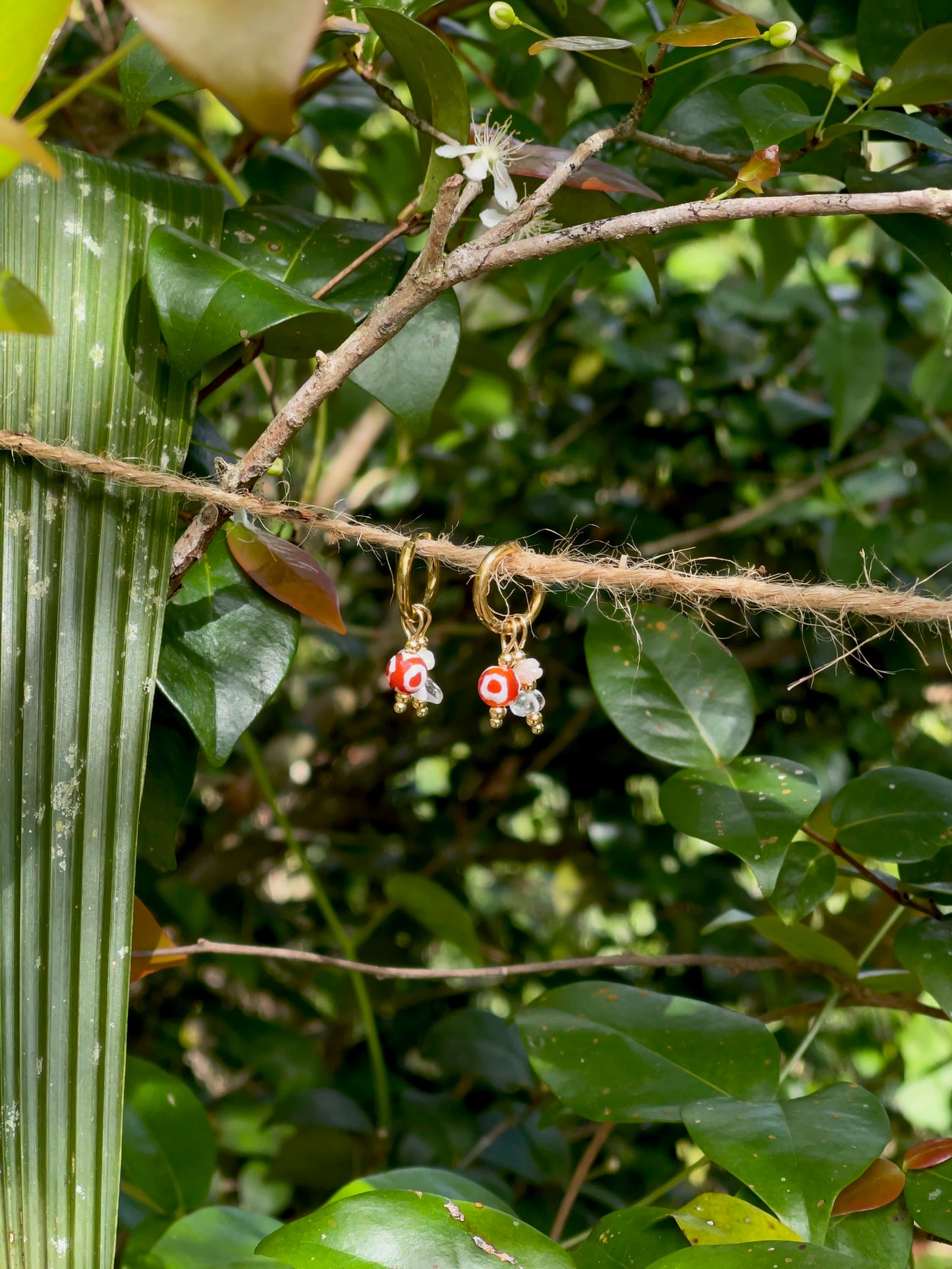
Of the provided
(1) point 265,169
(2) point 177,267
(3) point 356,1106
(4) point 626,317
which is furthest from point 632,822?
(2) point 177,267

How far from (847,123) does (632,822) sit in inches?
26.3

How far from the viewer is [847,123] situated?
0.36 metres

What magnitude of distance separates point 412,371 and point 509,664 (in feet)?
0.40

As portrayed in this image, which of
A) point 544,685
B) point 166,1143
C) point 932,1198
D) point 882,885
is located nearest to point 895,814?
point 882,885

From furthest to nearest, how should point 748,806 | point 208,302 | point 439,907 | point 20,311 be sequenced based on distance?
1. point 439,907
2. point 748,806
3. point 208,302
4. point 20,311

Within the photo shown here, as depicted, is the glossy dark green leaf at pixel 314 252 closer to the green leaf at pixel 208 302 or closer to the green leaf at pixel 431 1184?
the green leaf at pixel 208 302

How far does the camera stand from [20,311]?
0.64 ft

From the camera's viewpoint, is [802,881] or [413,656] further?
[802,881]

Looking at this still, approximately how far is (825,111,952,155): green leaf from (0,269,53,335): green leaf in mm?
292

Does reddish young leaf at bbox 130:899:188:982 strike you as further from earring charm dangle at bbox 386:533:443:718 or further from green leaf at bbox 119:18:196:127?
green leaf at bbox 119:18:196:127

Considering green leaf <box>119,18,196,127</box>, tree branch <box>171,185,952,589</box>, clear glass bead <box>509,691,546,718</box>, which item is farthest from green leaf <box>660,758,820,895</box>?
green leaf <box>119,18,196,127</box>

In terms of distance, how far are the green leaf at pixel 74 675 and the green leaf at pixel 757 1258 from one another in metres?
0.17

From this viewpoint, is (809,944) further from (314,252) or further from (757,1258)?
(314,252)

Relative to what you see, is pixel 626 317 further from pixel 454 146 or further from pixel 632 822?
pixel 454 146
